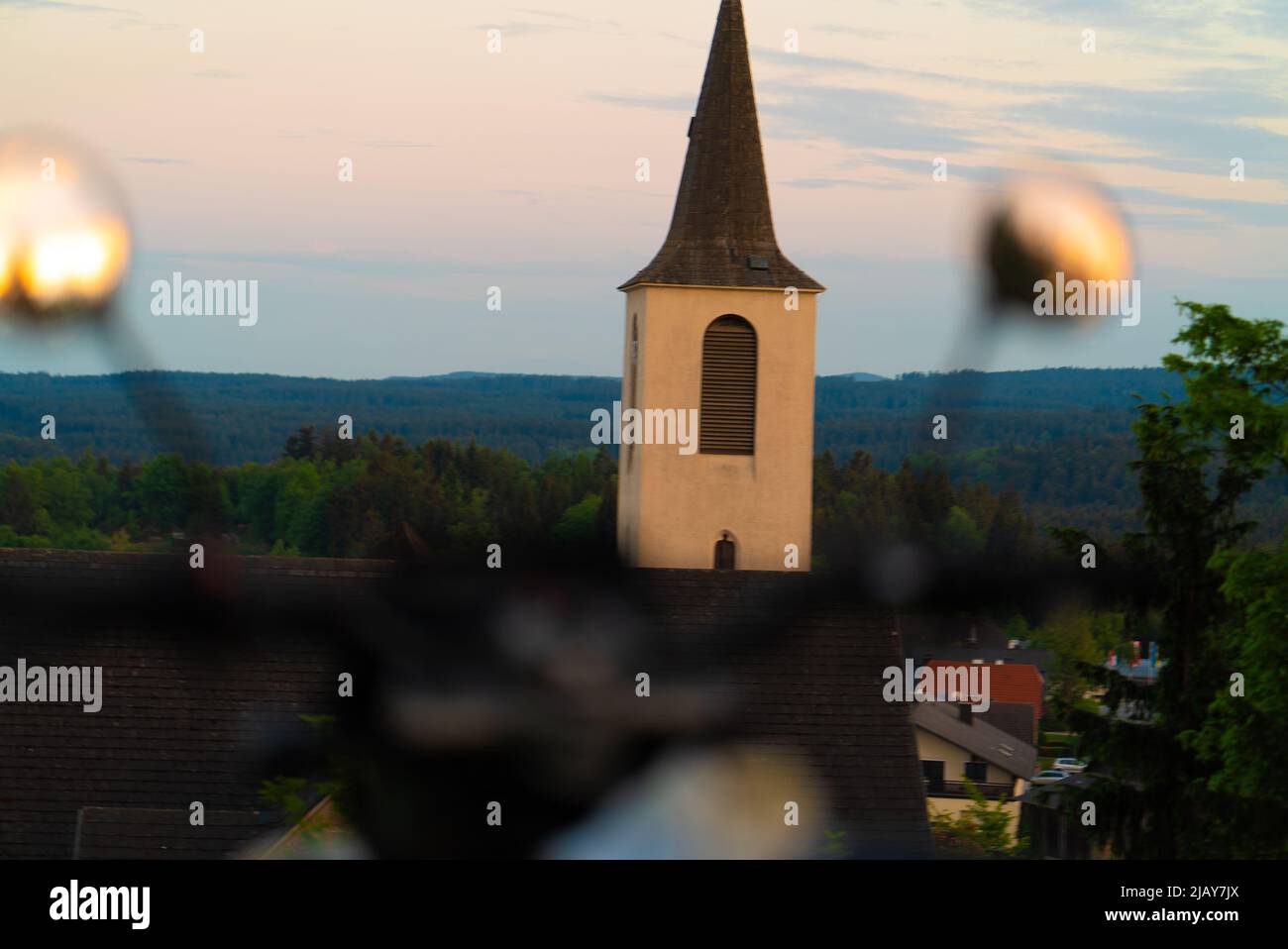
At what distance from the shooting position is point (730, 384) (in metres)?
38.3

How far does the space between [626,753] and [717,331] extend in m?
24.2

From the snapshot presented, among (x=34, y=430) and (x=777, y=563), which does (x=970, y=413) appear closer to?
(x=777, y=563)

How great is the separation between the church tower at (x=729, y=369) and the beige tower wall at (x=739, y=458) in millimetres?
20

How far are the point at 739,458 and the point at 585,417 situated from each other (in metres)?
11.7

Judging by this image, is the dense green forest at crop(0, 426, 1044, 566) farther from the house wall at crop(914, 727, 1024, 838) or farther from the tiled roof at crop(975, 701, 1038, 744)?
the tiled roof at crop(975, 701, 1038, 744)

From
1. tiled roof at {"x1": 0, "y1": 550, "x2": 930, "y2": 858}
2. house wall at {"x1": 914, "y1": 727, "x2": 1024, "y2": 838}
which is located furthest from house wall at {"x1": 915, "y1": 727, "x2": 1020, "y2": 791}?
tiled roof at {"x1": 0, "y1": 550, "x2": 930, "y2": 858}

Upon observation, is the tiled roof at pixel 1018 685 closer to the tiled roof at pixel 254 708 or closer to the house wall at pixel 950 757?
the house wall at pixel 950 757

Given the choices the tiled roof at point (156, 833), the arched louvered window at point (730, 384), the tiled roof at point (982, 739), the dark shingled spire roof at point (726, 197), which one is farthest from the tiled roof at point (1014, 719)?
the tiled roof at point (156, 833)

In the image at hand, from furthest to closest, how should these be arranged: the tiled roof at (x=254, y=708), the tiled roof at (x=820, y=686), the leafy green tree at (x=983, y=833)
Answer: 1. the tiled roof at (x=820, y=686)
2. the leafy green tree at (x=983, y=833)
3. the tiled roof at (x=254, y=708)

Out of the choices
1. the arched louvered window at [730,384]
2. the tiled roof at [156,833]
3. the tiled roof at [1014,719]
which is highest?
the arched louvered window at [730,384]

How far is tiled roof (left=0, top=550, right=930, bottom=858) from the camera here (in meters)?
18.3

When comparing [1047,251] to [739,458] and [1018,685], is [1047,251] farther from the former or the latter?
[1018,685]

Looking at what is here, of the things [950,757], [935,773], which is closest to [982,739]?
[950,757]

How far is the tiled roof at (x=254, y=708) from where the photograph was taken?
18266mm
